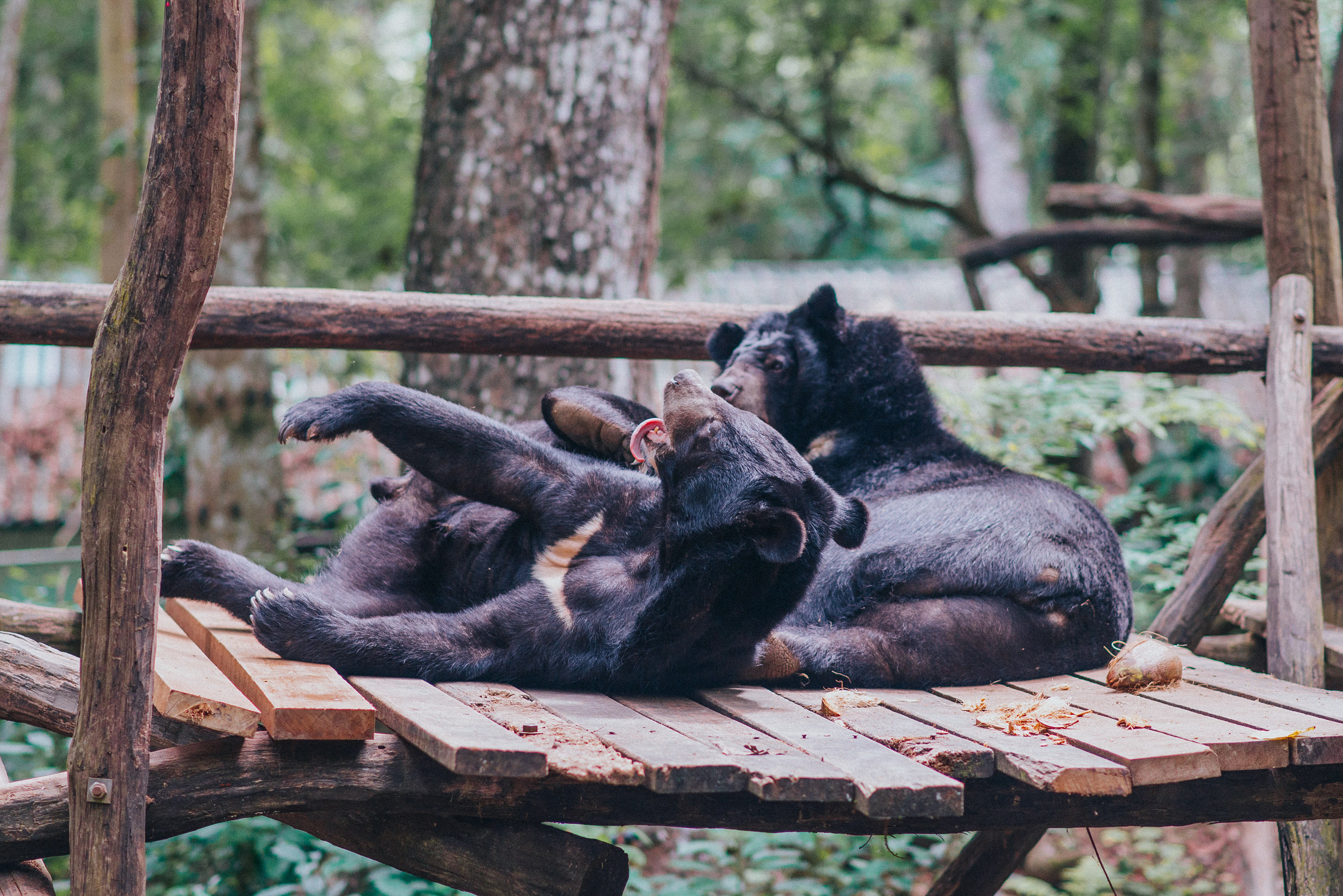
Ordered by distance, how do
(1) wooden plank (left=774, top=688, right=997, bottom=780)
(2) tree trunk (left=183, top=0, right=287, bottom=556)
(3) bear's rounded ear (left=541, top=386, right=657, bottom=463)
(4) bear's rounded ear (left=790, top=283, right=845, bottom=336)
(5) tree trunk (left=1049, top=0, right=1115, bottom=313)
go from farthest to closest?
1. (5) tree trunk (left=1049, top=0, right=1115, bottom=313)
2. (2) tree trunk (left=183, top=0, right=287, bottom=556)
3. (4) bear's rounded ear (left=790, top=283, right=845, bottom=336)
4. (3) bear's rounded ear (left=541, top=386, right=657, bottom=463)
5. (1) wooden plank (left=774, top=688, right=997, bottom=780)

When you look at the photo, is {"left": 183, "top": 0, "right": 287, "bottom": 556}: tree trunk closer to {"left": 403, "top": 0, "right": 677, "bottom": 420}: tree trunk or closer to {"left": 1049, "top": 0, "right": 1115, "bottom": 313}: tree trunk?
{"left": 403, "top": 0, "right": 677, "bottom": 420}: tree trunk

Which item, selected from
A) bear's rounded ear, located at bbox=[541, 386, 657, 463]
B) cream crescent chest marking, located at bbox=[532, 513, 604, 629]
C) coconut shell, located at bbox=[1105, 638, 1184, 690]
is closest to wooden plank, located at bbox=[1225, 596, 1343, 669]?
coconut shell, located at bbox=[1105, 638, 1184, 690]

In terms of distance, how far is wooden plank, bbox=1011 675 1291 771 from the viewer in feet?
8.32

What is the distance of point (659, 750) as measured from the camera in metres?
2.28

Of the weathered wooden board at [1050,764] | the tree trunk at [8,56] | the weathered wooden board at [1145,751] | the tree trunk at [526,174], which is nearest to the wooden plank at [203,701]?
the weathered wooden board at [1050,764]

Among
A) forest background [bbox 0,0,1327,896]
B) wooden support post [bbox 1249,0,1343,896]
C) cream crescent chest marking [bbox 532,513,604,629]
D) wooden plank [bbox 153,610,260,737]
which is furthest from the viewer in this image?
forest background [bbox 0,0,1327,896]

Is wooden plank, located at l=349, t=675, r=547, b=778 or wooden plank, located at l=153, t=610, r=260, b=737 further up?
wooden plank, located at l=153, t=610, r=260, b=737

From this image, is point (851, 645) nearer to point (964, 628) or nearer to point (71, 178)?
point (964, 628)

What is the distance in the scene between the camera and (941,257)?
20938 millimetres

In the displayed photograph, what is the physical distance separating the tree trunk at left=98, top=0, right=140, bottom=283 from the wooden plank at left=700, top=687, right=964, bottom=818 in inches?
331

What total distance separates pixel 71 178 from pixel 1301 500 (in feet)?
40.6

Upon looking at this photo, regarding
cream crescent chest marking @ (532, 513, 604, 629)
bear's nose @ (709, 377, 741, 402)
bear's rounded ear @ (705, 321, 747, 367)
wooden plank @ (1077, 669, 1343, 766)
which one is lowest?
wooden plank @ (1077, 669, 1343, 766)

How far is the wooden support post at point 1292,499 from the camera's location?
378cm

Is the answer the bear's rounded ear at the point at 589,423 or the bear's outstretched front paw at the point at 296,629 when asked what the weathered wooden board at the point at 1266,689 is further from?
the bear's outstretched front paw at the point at 296,629
